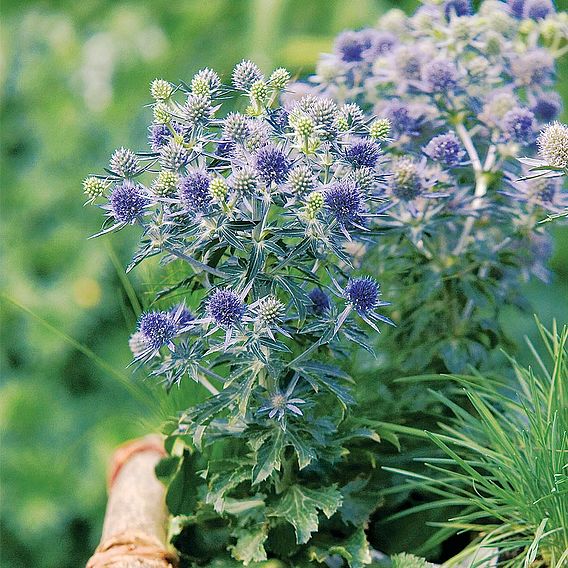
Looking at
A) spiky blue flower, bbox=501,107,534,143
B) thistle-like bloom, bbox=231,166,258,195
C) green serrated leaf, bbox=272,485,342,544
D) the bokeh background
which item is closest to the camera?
thistle-like bloom, bbox=231,166,258,195

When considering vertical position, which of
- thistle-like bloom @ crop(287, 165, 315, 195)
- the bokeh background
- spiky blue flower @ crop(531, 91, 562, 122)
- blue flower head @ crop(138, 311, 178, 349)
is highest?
thistle-like bloom @ crop(287, 165, 315, 195)

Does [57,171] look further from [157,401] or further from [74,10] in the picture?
[157,401]

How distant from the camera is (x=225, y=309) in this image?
0.70m

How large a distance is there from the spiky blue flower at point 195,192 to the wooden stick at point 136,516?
15.3 inches

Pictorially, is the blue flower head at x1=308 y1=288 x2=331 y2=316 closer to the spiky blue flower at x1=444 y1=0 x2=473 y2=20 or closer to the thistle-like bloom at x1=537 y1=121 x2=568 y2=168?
the thistle-like bloom at x1=537 y1=121 x2=568 y2=168

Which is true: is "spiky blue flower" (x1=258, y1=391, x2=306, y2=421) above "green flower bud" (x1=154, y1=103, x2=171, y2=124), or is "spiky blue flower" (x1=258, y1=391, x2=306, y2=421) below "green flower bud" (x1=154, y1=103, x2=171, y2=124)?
below

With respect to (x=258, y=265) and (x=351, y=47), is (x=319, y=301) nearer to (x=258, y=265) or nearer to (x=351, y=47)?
(x=258, y=265)

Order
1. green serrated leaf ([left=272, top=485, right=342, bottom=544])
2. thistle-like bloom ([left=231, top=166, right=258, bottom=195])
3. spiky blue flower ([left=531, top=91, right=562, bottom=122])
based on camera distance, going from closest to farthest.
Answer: thistle-like bloom ([left=231, top=166, right=258, bottom=195]) → green serrated leaf ([left=272, top=485, right=342, bottom=544]) → spiky blue flower ([left=531, top=91, right=562, bottom=122])

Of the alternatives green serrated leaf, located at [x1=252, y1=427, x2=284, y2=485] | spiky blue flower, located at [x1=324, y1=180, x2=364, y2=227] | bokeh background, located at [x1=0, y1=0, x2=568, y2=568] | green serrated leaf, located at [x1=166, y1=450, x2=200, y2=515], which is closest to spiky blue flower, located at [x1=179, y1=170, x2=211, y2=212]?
spiky blue flower, located at [x1=324, y1=180, x2=364, y2=227]

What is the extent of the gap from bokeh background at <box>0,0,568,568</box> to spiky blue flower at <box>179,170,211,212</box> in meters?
1.13

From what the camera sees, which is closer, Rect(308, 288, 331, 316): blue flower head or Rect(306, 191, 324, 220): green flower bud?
Rect(306, 191, 324, 220): green flower bud

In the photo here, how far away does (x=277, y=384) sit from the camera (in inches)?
31.9

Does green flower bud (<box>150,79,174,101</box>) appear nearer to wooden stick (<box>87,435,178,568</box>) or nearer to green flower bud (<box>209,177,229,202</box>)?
green flower bud (<box>209,177,229,202</box>)

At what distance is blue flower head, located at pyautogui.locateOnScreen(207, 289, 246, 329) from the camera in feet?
2.31
